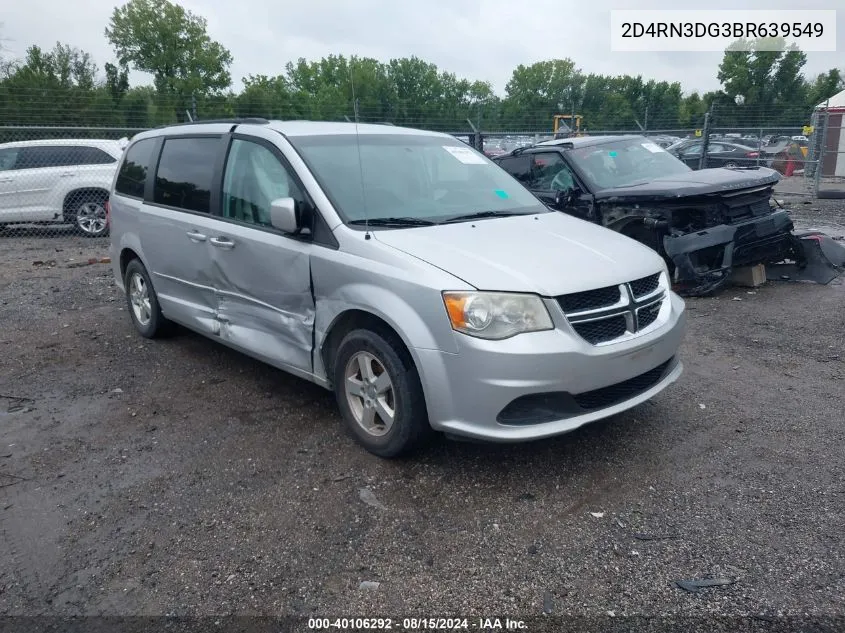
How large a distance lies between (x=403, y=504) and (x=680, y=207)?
15.5ft

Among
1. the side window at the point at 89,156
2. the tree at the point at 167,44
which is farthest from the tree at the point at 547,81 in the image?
the side window at the point at 89,156

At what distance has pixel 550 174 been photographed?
7.89 m

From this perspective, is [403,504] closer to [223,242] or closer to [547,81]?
[223,242]

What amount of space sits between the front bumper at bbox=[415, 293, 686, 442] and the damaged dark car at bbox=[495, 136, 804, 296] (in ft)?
12.2

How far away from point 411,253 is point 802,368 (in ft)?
10.7

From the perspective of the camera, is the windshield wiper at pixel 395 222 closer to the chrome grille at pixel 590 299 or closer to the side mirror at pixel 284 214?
the side mirror at pixel 284 214

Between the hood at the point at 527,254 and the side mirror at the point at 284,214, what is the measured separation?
Result: 484mm

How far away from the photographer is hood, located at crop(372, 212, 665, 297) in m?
3.39

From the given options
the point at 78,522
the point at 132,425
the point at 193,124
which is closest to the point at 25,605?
the point at 78,522

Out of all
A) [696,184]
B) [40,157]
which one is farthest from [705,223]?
[40,157]

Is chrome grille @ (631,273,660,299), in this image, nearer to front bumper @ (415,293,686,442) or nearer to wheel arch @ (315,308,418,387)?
front bumper @ (415,293,686,442)

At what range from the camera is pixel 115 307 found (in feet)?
24.1

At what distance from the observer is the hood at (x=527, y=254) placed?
3.39m

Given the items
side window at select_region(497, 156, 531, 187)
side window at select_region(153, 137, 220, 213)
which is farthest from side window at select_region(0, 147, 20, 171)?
side window at select_region(497, 156, 531, 187)
